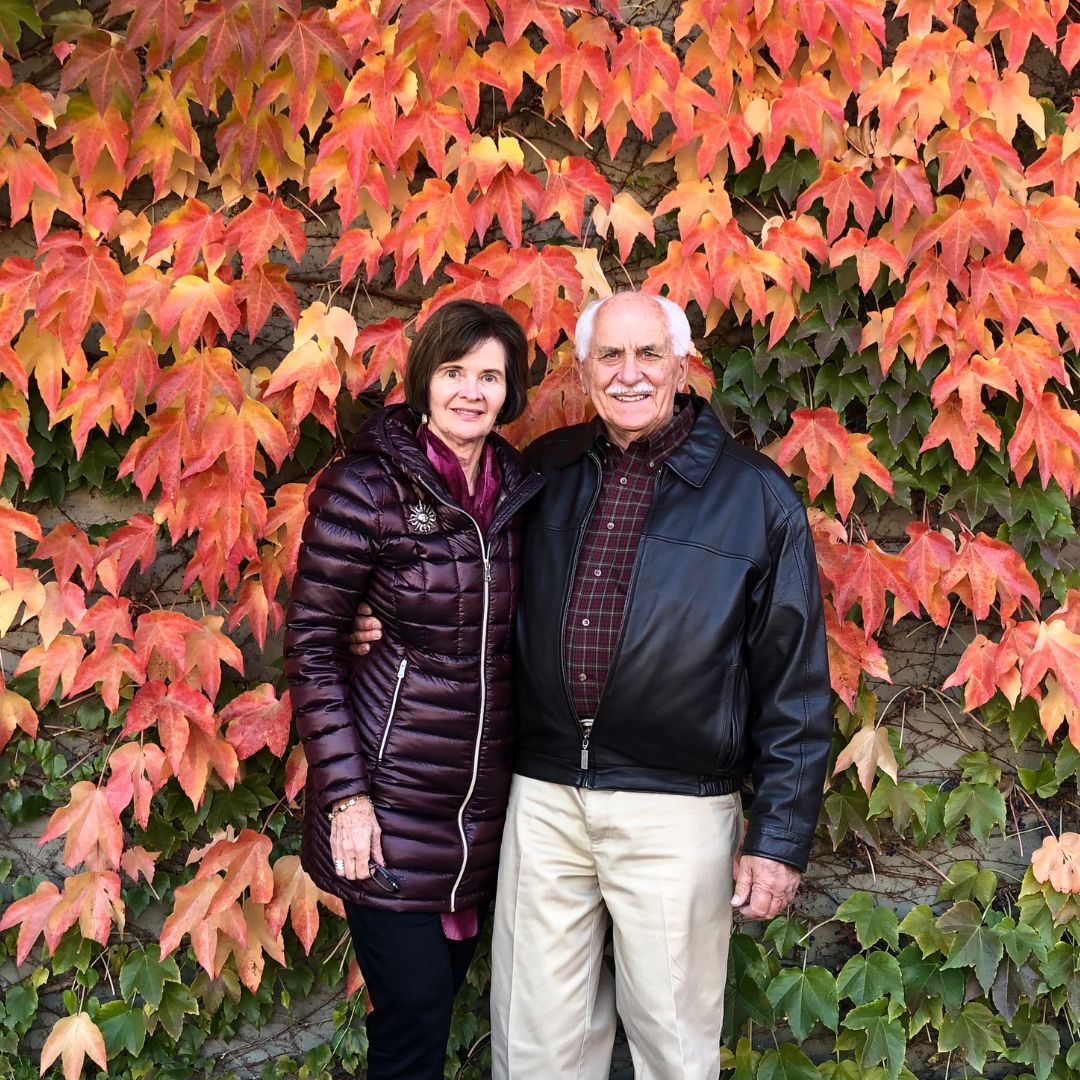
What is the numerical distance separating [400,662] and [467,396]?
1.70 feet

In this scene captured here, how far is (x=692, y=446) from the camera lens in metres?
2.06

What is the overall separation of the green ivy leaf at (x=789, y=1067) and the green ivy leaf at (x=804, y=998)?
5 cm

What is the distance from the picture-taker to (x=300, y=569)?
1.98m

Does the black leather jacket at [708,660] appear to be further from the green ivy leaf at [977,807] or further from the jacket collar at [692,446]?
the green ivy leaf at [977,807]

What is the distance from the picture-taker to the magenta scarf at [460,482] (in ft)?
6.63

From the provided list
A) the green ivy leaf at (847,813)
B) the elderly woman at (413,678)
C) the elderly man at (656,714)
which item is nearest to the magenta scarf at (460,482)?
the elderly woman at (413,678)

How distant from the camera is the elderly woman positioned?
76.8 inches

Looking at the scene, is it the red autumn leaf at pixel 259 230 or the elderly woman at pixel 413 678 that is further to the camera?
the red autumn leaf at pixel 259 230

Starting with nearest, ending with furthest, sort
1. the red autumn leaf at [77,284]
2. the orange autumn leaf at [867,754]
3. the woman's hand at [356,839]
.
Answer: the woman's hand at [356,839], the red autumn leaf at [77,284], the orange autumn leaf at [867,754]

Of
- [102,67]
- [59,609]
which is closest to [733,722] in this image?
[59,609]

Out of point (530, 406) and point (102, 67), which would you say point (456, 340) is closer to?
point (530, 406)

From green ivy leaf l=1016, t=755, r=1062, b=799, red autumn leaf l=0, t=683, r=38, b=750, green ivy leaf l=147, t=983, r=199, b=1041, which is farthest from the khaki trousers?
red autumn leaf l=0, t=683, r=38, b=750

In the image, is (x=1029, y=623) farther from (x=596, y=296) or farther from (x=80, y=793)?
(x=80, y=793)

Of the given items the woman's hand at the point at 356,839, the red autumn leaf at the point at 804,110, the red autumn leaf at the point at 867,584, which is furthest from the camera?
the red autumn leaf at the point at 867,584
